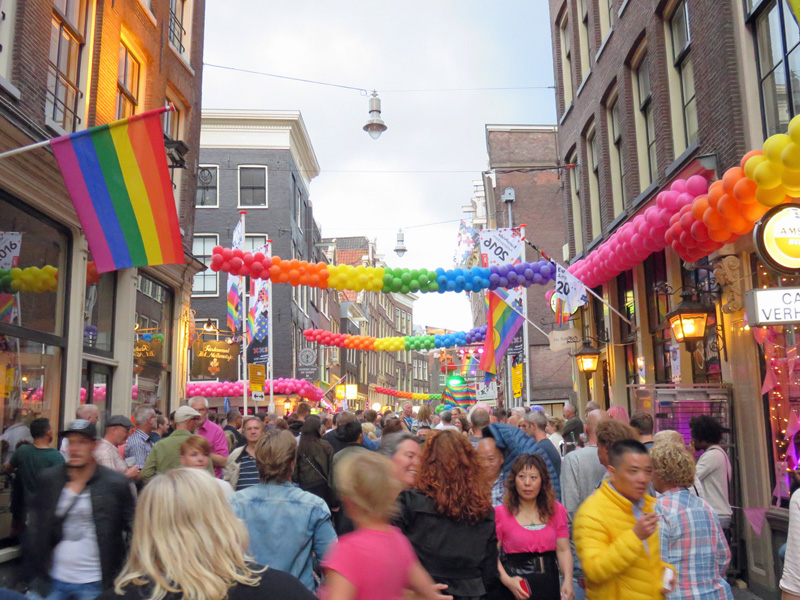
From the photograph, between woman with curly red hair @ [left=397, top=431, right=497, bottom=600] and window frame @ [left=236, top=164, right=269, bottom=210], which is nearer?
woman with curly red hair @ [left=397, top=431, right=497, bottom=600]

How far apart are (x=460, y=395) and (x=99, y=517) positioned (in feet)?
106

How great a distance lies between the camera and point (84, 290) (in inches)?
425

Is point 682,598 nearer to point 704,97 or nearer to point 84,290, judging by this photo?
point 704,97

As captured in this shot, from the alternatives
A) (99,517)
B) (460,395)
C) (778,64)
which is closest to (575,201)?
(778,64)

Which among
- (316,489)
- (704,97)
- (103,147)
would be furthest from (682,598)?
(704,97)

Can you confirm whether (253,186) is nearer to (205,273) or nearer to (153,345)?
(205,273)

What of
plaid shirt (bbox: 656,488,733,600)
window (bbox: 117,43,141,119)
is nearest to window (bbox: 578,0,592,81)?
window (bbox: 117,43,141,119)

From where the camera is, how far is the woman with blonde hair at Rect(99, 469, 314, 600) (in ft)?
7.59

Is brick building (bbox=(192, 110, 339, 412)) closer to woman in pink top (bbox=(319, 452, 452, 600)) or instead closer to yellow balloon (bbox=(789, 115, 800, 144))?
yellow balloon (bbox=(789, 115, 800, 144))

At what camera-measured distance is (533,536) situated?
4.72 meters

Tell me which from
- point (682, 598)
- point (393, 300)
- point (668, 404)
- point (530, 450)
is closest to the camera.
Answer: point (682, 598)

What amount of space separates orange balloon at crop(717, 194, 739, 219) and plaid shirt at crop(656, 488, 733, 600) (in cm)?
398

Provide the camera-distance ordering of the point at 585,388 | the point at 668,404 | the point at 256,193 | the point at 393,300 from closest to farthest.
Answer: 1. the point at 668,404
2. the point at 585,388
3. the point at 256,193
4. the point at 393,300

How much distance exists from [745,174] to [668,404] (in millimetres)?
3783
